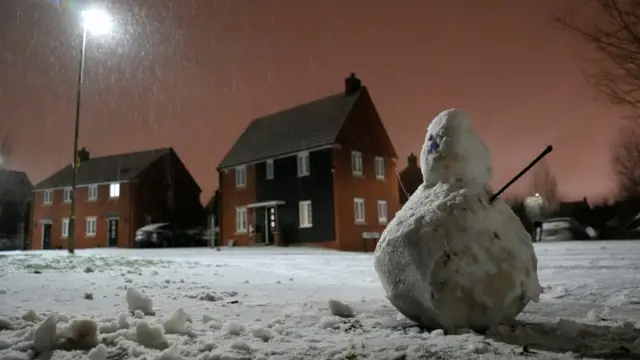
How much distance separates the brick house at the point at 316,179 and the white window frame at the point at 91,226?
16.4m

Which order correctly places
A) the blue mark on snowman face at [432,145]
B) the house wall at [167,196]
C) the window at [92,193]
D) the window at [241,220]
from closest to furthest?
1. the blue mark on snowman face at [432,145]
2. the window at [241,220]
3. the house wall at [167,196]
4. the window at [92,193]

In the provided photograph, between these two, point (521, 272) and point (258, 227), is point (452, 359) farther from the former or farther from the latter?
point (258, 227)

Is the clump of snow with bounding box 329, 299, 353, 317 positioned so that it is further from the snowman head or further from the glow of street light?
the glow of street light

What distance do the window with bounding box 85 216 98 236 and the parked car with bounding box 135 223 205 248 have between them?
24.1 feet

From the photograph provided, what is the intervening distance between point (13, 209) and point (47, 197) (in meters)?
19.3

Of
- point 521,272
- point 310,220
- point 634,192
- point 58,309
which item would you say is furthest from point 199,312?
point 634,192

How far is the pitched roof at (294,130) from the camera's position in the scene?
109 feet

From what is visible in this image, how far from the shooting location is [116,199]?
157 ft

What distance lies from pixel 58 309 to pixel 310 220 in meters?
26.3

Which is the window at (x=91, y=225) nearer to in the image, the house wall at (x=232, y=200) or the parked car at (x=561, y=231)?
the house wall at (x=232, y=200)

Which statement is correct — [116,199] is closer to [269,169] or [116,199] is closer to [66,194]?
[66,194]

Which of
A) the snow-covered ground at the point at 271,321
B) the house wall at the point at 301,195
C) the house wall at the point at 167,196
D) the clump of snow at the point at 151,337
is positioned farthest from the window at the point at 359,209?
the clump of snow at the point at 151,337

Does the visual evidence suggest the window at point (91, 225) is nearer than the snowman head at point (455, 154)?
No

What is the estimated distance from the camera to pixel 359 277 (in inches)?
447
